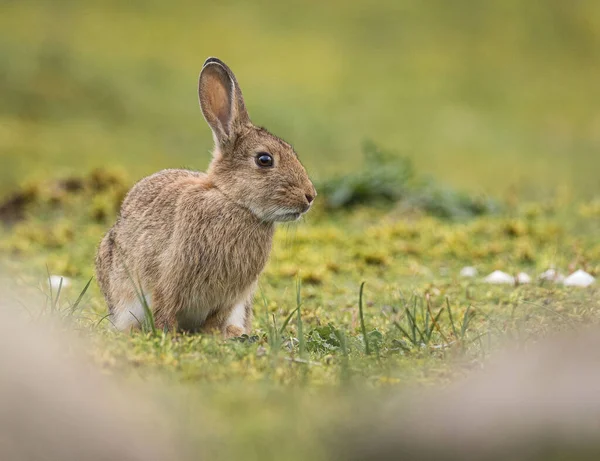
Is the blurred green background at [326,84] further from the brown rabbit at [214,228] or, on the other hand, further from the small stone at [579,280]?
the brown rabbit at [214,228]

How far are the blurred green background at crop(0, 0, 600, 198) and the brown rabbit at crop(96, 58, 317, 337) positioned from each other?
5428 millimetres

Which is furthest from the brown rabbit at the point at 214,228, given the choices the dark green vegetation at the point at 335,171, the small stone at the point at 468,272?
the small stone at the point at 468,272

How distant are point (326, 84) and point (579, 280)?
8453 millimetres

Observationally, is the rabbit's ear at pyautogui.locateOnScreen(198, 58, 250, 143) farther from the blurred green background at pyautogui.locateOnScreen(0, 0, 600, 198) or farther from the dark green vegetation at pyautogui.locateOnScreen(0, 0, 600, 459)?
the blurred green background at pyautogui.locateOnScreen(0, 0, 600, 198)

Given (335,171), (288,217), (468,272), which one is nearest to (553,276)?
(468,272)

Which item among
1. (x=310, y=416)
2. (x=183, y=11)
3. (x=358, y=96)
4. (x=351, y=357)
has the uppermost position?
(x=183, y=11)

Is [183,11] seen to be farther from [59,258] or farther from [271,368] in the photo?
[271,368]

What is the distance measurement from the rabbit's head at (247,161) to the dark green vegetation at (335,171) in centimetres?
57

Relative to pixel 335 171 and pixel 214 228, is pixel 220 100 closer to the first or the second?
pixel 214 228

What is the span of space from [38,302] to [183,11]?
1122 cm

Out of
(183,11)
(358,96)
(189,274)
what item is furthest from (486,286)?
(183,11)

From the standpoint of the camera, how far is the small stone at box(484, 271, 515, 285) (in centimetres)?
666

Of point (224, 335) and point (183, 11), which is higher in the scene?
Answer: point (183, 11)

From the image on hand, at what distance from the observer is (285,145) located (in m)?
5.31
